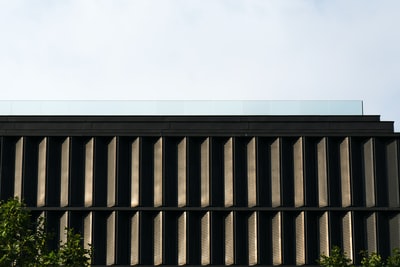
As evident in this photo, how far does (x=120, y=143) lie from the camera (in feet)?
164

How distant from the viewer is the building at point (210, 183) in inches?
1925

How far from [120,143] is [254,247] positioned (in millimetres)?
9691

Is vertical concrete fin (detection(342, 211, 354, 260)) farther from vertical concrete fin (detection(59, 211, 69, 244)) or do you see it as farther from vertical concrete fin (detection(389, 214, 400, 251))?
vertical concrete fin (detection(59, 211, 69, 244))

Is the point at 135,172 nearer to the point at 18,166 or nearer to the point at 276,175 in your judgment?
the point at 18,166

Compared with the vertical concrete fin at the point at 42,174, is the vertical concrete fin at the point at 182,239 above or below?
below

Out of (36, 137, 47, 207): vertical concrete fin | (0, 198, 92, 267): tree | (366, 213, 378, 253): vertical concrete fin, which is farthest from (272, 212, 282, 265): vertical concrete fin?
(0, 198, 92, 267): tree

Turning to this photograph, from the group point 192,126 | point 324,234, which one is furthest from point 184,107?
point 324,234

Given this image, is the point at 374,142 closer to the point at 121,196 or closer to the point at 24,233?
the point at 121,196

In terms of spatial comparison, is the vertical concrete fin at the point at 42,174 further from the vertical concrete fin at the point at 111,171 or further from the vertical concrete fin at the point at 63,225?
the vertical concrete fin at the point at 111,171

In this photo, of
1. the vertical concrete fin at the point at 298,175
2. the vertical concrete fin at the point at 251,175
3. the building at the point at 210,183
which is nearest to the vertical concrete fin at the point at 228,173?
the building at the point at 210,183

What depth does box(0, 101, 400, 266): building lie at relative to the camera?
48.9 meters

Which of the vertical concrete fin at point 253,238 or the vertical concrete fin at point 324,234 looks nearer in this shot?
the vertical concrete fin at point 253,238

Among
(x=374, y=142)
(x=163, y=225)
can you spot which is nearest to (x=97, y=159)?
(x=163, y=225)

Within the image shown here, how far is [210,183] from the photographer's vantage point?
49.2 m
